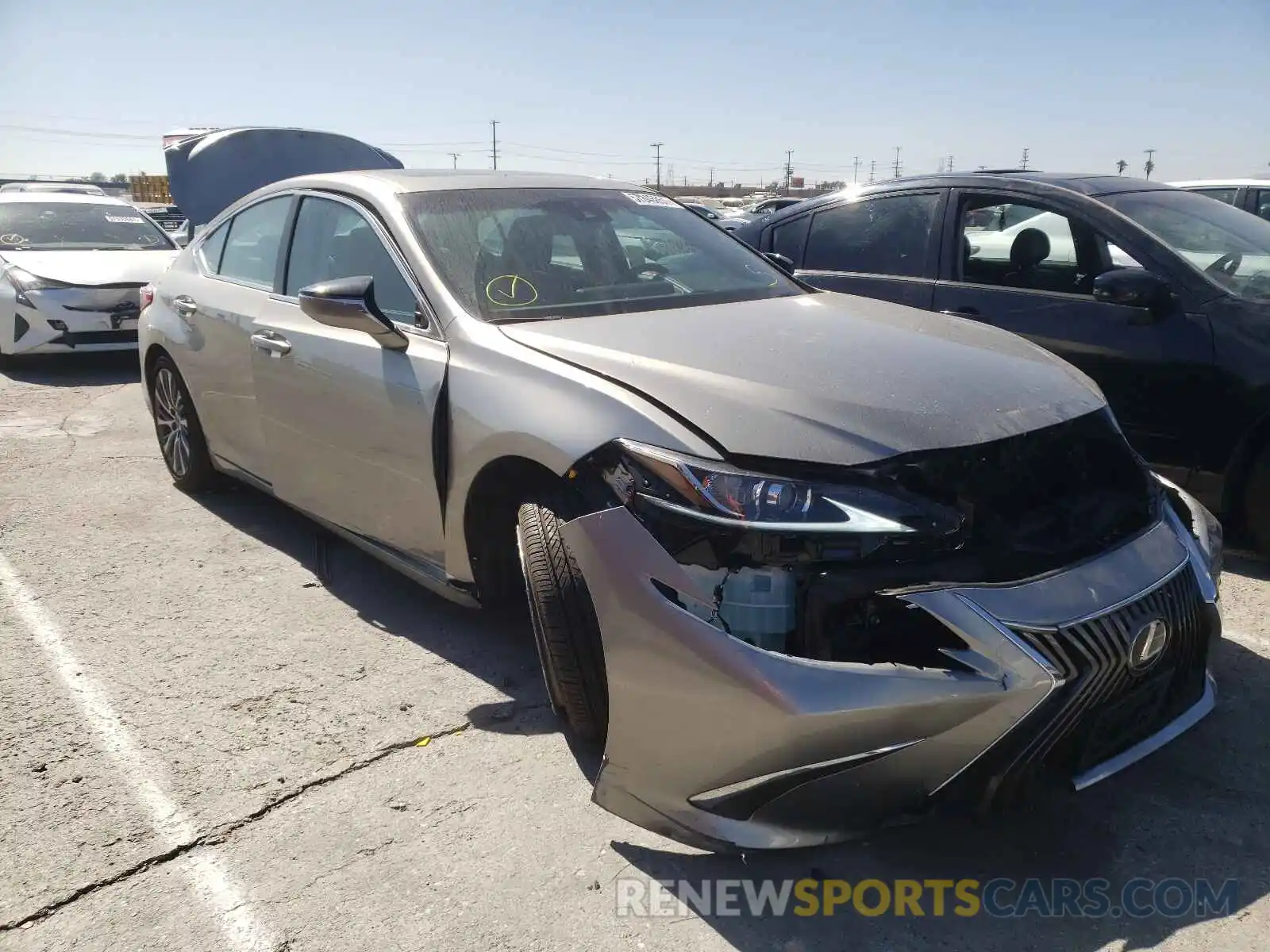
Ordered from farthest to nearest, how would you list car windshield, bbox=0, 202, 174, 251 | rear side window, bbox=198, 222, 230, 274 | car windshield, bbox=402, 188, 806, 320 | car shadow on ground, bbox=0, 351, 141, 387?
car windshield, bbox=0, 202, 174, 251 → car shadow on ground, bbox=0, 351, 141, 387 → rear side window, bbox=198, 222, 230, 274 → car windshield, bbox=402, 188, 806, 320

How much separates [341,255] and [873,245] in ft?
9.09

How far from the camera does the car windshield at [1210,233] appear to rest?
4.24 metres

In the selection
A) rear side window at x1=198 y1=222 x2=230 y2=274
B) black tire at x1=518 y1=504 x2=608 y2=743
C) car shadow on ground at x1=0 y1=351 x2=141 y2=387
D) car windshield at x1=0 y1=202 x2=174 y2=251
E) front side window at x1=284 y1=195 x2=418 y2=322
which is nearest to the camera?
black tire at x1=518 y1=504 x2=608 y2=743

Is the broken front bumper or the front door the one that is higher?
the front door

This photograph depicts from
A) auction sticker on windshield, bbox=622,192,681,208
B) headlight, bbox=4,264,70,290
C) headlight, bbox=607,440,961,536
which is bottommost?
headlight, bbox=4,264,70,290

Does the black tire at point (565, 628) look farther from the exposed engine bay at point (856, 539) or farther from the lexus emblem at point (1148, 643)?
the lexus emblem at point (1148, 643)

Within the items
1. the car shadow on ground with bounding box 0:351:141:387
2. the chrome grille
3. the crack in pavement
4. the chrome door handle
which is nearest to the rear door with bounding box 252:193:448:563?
the chrome door handle

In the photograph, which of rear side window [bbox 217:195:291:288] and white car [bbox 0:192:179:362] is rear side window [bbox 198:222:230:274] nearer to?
rear side window [bbox 217:195:291:288]

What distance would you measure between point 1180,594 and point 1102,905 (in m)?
0.72

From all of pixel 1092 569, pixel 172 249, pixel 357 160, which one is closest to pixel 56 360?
pixel 172 249

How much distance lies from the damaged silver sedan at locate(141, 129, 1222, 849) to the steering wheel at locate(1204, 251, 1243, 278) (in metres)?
1.77

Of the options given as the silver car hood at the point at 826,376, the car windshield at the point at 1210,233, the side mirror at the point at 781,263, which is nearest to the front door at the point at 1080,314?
the car windshield at the point at 1210,233

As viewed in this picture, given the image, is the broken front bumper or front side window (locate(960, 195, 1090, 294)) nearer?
the broken front bumper

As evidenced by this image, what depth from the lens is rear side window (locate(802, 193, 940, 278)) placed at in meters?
4.97
